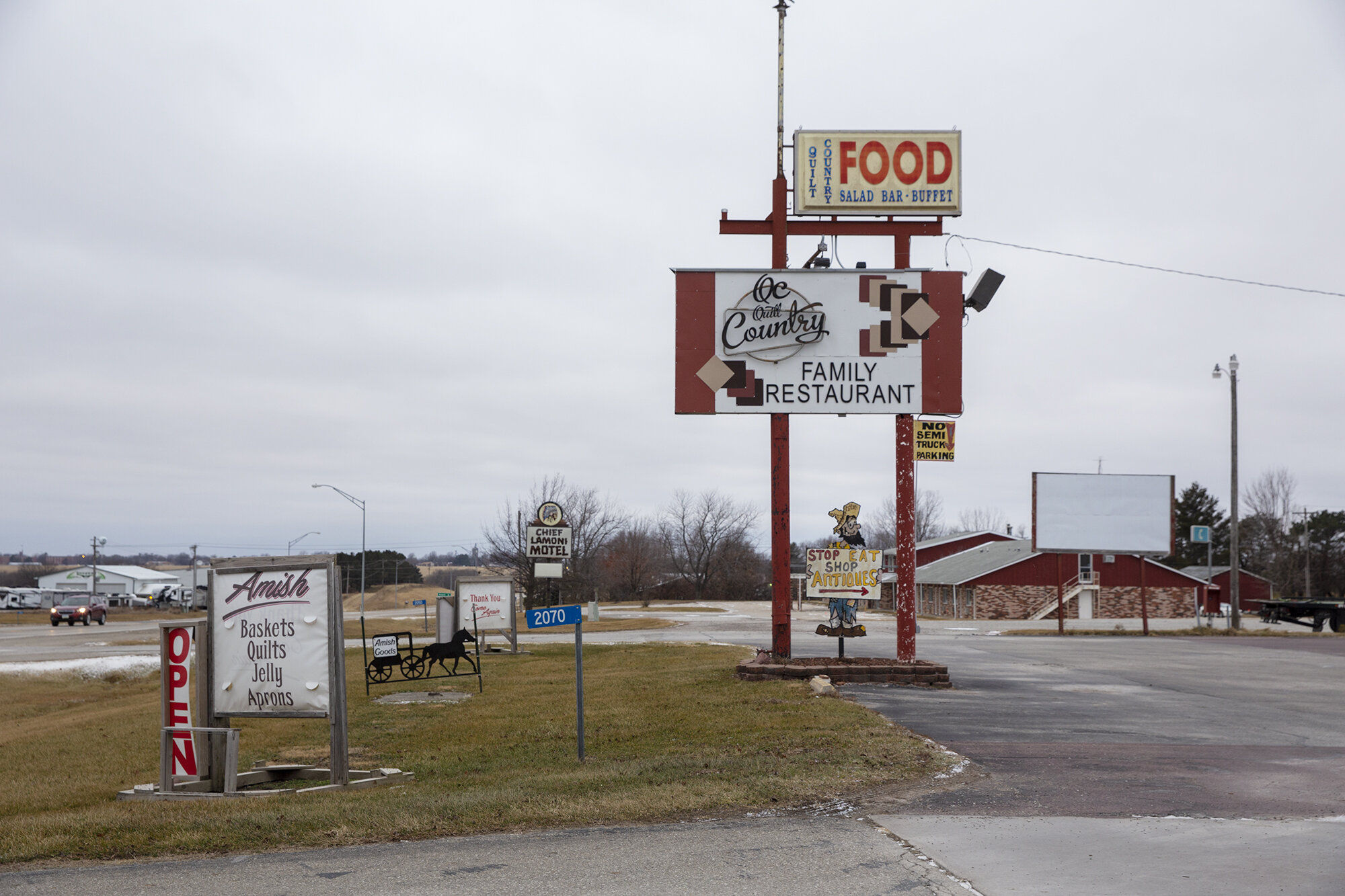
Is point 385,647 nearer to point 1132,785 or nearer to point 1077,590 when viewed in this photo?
point 1132,785

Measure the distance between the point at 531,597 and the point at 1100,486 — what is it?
25.9 m

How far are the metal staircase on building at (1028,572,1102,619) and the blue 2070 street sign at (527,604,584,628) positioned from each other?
169 feet

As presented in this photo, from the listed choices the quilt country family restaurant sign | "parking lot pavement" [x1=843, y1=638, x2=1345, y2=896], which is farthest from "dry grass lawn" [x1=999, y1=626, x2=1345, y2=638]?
the quilt country family restaurant sign

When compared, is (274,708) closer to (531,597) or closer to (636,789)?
(636,789)

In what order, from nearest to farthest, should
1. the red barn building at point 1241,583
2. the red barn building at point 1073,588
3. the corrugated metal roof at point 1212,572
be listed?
1. the red barn building at point 1073,588
2. the corrugated metal roof at point 1212,572
3. the red barn building at point 1241,583

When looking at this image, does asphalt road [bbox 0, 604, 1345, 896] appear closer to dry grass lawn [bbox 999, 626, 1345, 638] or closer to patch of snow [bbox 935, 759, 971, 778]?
patch of snow [bbox 935, 759, 971, 778]

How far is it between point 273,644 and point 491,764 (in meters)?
2.39

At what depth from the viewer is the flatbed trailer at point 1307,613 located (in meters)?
38.2

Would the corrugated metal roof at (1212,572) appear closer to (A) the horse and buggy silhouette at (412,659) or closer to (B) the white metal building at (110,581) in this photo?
(A) the horse and buggy silhouette at (412,659)

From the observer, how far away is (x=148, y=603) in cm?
10544

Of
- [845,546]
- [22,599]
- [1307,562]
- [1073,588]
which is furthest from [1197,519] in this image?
[22,599]

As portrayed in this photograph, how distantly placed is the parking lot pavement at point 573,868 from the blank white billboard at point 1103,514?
36.1m

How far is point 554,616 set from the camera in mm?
10086

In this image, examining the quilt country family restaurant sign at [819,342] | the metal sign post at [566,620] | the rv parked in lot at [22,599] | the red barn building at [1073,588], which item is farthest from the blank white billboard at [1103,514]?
the rv parked in lot at [22,599]
